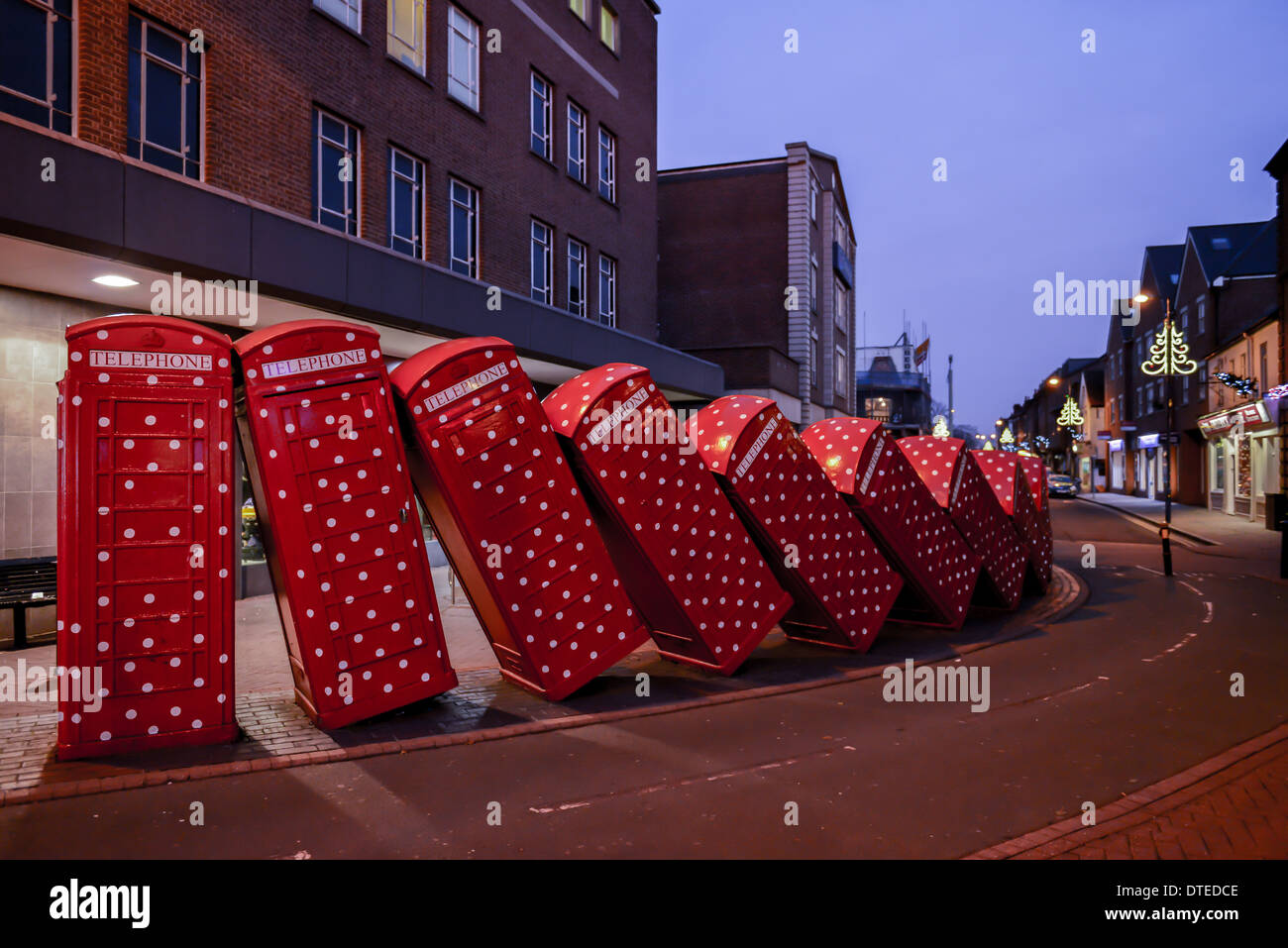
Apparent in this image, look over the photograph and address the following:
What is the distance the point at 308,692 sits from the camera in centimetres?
637

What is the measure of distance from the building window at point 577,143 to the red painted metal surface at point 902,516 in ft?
→ 49.2

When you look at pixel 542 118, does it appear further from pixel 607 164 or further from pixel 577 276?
pixel 577 276

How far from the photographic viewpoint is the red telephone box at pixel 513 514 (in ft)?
21.5

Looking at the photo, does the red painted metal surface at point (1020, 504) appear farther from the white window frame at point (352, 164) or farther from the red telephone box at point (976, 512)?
the white window frame at point (352, 164)

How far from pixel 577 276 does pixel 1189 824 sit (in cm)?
2004

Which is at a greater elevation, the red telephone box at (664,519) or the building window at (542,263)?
the building window at (542,263)

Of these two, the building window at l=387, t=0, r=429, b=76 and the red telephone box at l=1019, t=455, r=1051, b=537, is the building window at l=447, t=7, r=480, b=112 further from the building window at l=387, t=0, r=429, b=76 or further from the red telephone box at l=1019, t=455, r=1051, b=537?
the red telephone box at l=1019, t=455, r=1051, b=537

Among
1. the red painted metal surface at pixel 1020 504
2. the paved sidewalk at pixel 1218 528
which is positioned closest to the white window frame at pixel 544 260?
the red painted metal surface at pixel 1020 504

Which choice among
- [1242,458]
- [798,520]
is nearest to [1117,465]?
[1242,458]

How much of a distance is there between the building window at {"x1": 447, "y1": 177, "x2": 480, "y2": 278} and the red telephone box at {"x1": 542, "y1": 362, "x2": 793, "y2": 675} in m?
11.1

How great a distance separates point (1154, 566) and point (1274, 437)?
1462 centimetres
